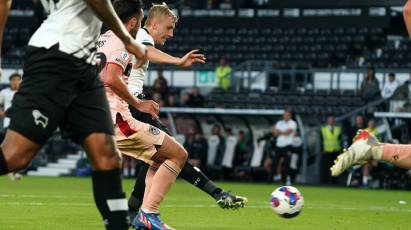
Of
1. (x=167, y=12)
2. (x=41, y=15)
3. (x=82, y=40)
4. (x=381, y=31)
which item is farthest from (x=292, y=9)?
(x=82, y=40)

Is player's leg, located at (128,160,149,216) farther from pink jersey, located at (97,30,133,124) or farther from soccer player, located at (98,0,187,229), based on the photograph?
pink jersey, located at (97,30,133,124)

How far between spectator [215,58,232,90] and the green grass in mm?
12059

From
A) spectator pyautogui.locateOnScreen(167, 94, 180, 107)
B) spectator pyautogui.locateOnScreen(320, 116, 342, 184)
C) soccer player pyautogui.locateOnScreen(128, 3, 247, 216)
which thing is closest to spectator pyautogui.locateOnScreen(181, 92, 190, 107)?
spectator pyautogui.locateOnScreen(167, 94, 180, 107)

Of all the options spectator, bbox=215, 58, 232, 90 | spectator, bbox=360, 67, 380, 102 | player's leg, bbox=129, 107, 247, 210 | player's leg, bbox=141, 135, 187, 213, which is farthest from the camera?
spectator, bbox=215, 58, 232, 90

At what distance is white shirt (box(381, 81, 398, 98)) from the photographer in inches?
1008

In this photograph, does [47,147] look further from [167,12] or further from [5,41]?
[167,12]

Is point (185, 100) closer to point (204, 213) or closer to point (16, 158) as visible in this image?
point (204, 213)

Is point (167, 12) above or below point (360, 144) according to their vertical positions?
above

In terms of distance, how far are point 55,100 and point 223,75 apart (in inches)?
913

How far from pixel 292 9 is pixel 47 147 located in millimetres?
11208

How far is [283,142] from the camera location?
81.4 feet

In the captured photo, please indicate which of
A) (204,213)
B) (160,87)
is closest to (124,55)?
(204,213)

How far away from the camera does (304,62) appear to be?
3209 cm

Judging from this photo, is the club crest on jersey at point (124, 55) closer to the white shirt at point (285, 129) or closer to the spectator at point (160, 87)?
the white shirt at point (285, 129)
